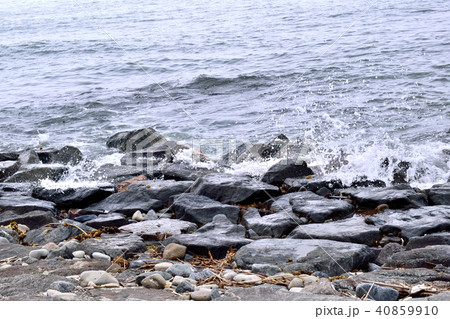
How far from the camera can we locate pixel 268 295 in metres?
3.24

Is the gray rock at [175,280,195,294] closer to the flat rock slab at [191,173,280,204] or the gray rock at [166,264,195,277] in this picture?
the gray rock at [166,264,195,277]

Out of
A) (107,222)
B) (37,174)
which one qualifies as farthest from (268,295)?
(37,174)

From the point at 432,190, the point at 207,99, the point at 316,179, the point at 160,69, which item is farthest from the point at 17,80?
the point at 432,190

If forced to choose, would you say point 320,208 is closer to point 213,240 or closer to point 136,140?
point 213,240

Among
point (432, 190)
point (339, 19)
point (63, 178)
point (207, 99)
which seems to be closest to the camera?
point (432, 190)

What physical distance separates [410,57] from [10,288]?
1275 centimetres

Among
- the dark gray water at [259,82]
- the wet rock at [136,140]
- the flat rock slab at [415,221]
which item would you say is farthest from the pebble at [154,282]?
the wet rock at [136,140]

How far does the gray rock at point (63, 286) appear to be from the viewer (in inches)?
131

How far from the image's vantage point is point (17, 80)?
56.9 ft

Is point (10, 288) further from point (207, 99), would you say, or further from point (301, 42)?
point (301, 42)

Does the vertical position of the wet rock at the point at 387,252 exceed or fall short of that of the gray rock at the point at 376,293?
it falls short

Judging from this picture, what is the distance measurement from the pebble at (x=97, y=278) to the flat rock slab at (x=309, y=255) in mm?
989

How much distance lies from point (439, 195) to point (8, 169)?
570cm

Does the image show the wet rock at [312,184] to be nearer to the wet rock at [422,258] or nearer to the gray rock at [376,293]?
the wet rock at [422,258]
